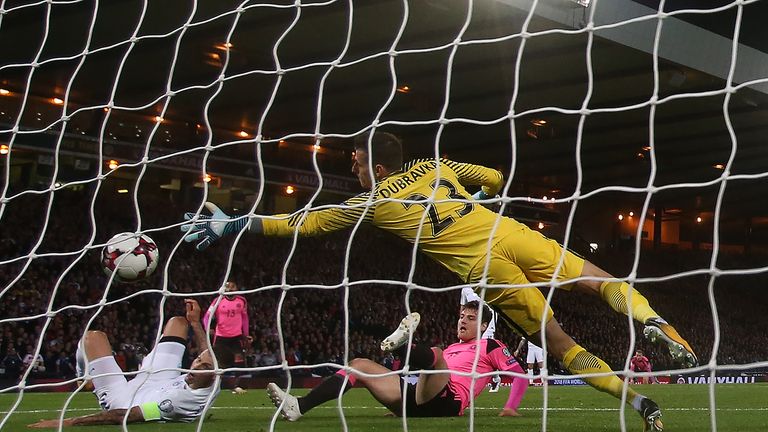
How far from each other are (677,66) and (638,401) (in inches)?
530

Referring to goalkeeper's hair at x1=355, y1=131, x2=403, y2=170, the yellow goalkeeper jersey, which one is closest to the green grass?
the yellow goalkeeper jersey

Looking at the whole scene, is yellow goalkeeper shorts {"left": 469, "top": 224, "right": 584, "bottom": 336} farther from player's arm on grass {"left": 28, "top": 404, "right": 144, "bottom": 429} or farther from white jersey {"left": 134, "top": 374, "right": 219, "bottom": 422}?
player's arm on grass {"left": 28, "top": 404, "right": 144, "bottom": 429}

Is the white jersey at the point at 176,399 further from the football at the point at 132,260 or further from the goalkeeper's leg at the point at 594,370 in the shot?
the goalkeeper's leg at the point at 594,370

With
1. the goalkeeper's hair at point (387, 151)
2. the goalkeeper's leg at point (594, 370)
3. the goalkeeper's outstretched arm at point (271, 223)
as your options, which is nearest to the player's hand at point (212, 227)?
the goalkeeper's outstretched arm at point (271, 223)

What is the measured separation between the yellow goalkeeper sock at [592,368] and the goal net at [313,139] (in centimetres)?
433

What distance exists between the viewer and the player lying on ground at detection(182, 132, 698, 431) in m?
4.65

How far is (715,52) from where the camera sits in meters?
16.6

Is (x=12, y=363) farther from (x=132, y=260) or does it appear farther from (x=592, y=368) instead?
(x=592, y=368)

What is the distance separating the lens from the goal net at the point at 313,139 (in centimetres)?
1522

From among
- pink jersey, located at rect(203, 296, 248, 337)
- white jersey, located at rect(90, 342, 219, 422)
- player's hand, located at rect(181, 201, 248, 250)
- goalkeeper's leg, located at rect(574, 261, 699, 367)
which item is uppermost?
player's hand, located at rect(181, 201, 248, 250)

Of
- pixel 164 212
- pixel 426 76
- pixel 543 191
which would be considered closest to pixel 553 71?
pixel 426 76

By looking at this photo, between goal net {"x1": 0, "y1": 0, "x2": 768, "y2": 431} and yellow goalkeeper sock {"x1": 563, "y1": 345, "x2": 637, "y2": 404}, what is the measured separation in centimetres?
433

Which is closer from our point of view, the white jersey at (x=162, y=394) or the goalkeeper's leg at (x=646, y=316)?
the goalkeeper's leg at (x=646, y=316)

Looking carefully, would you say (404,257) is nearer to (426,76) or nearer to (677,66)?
(426,76)
